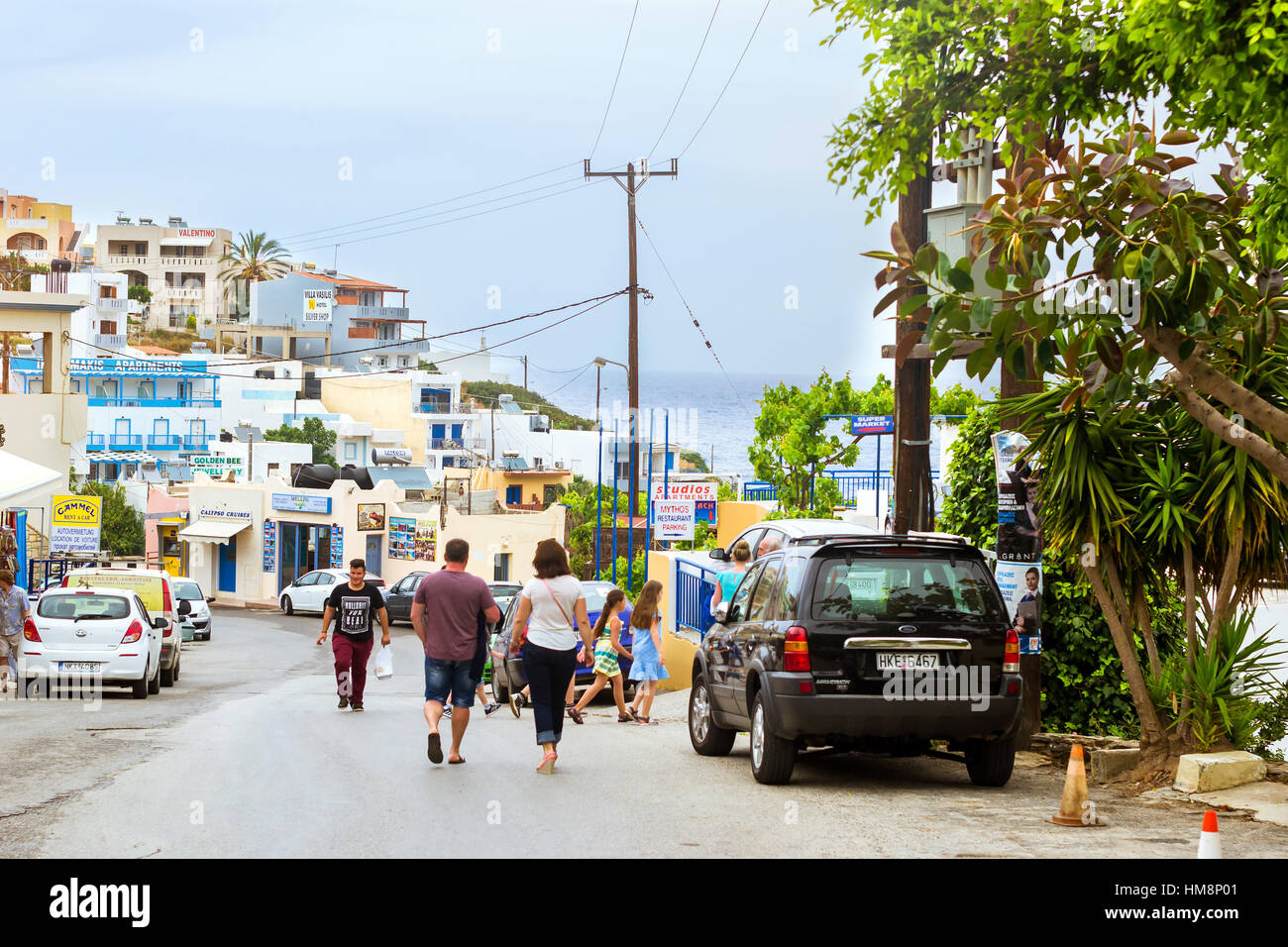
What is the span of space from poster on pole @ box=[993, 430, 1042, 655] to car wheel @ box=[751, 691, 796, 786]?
2173 mm

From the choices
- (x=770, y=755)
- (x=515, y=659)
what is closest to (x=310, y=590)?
(x=515, y=659)

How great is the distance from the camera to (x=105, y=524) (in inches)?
2751

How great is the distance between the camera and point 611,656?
57.4 ft

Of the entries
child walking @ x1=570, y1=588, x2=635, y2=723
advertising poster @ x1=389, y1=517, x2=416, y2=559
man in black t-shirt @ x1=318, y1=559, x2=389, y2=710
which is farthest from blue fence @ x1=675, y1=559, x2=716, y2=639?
advertising poster @ x1=389, y1=517, x2=416, y2=559

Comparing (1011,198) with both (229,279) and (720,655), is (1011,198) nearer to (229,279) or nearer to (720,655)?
(720,655)

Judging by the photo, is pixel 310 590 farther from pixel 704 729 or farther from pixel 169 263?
pixel 169 263

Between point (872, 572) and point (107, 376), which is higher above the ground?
point (107, 376)

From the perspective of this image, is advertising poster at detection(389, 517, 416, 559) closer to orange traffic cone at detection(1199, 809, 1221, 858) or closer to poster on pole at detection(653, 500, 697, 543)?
poster on pole at detection(653, 500, 697, 543)

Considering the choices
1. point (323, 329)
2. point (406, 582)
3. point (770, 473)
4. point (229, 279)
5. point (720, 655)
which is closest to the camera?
point (720, 655)

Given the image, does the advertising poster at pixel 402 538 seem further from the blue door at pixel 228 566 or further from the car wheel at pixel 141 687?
the car wheel at pixel 141 687

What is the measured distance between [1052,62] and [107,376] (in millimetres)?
83048

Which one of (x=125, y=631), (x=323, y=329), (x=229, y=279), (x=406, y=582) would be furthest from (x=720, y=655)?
(x=229, y=279)

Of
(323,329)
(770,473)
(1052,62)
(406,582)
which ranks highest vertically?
(323,329)

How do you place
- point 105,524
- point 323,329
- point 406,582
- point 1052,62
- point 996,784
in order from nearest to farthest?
point 1052,62 → point 996,784 → point 406,582 → point 105,524 → point 323,329
